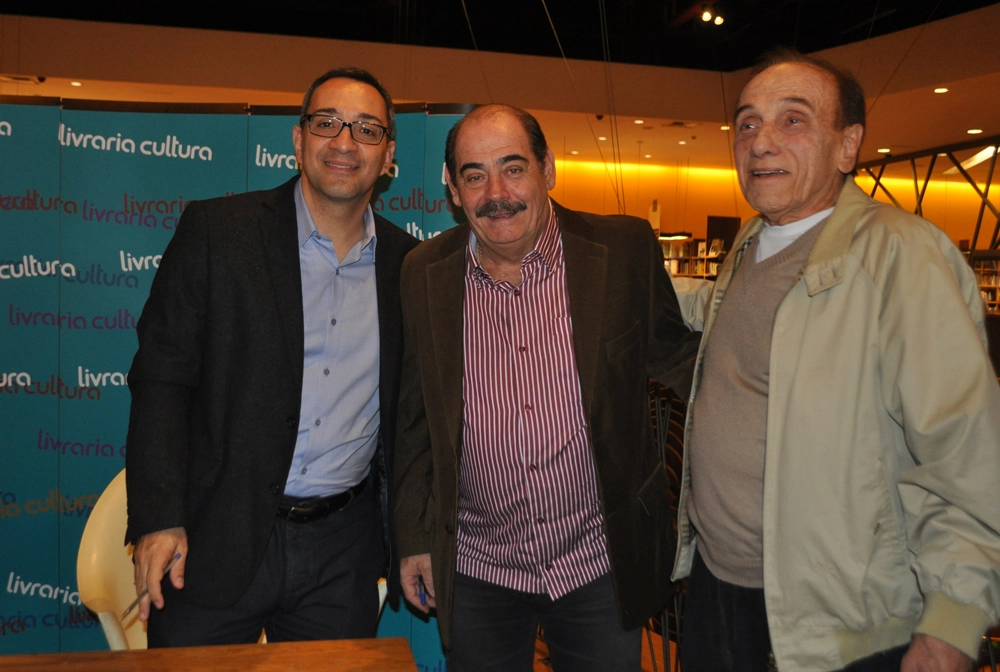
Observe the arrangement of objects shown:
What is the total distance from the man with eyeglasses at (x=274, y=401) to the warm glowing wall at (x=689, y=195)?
48.6ft

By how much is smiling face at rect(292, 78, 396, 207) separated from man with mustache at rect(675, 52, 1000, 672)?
992mm

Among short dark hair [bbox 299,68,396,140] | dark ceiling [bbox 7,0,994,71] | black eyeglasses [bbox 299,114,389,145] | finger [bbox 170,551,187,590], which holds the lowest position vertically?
finger [bbox 170,551,187,590]

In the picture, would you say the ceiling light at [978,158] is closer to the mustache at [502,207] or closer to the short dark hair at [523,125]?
the short dark hair at [523,125]

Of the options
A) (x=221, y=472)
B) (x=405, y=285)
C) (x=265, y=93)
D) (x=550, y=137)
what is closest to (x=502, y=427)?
(x=405, y=285)

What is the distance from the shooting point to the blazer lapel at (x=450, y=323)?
200 cm

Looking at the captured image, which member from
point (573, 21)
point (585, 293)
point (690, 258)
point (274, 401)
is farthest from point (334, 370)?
point (690, 258)

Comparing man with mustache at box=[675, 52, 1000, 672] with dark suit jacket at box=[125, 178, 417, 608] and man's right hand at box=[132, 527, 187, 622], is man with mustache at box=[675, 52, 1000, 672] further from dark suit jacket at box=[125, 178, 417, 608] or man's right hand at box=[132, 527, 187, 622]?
man's right hand at box=[132, 527, 187, 622]

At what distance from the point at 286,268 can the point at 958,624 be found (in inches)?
66.9

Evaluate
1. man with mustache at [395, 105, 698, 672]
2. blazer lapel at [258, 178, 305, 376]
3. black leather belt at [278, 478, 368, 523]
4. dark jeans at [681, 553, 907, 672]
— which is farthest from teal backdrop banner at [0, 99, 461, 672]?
dark jeans at [681, 553, 907, 672]

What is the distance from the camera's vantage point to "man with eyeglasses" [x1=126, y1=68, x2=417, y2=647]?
1.97 m

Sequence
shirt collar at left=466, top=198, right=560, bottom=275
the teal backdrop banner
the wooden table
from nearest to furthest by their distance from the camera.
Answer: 1. the wooden table
2. shirt collar at left=466, top=198, right=560, bottom=275
3. the teal backdrop banner

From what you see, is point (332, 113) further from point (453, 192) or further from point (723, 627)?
point (723, 627)

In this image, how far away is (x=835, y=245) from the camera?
1541 mm

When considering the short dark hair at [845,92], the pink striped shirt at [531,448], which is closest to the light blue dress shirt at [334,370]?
the pink striped shirt at [531,448]
